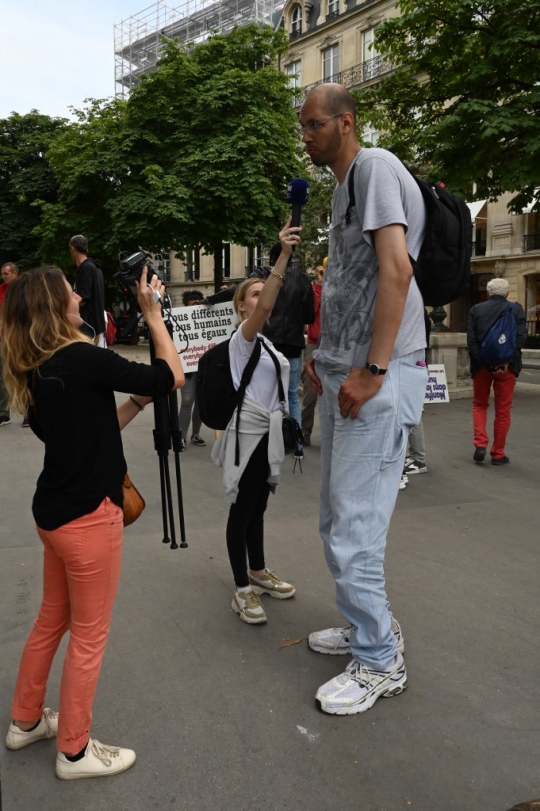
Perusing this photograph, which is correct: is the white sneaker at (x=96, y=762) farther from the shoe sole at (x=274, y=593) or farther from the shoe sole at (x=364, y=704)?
the shoe sole at (x=274, y=593)

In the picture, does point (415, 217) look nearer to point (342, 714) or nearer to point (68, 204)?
point (342, 714)

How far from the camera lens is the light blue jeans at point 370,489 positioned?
2.69 metres

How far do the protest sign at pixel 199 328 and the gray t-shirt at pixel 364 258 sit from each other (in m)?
6.03

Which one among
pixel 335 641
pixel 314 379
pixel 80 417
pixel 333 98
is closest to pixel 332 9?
pixel 333 98

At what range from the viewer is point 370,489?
8.94 feet

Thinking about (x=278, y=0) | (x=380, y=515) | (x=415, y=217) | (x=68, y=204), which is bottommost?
(x=380, y=515)

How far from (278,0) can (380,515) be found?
5389 centimetres

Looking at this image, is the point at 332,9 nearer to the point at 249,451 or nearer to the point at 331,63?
the point at 331,63

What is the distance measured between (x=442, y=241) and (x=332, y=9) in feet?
150

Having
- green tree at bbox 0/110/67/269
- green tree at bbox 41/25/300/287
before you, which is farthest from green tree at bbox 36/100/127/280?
green tree at bbox 0/110/67/269

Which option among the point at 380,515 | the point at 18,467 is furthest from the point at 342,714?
the point at 18,467

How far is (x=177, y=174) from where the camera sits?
2416 cm

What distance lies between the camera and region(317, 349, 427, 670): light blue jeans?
8.81 ft

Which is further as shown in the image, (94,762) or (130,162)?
(130,162)
